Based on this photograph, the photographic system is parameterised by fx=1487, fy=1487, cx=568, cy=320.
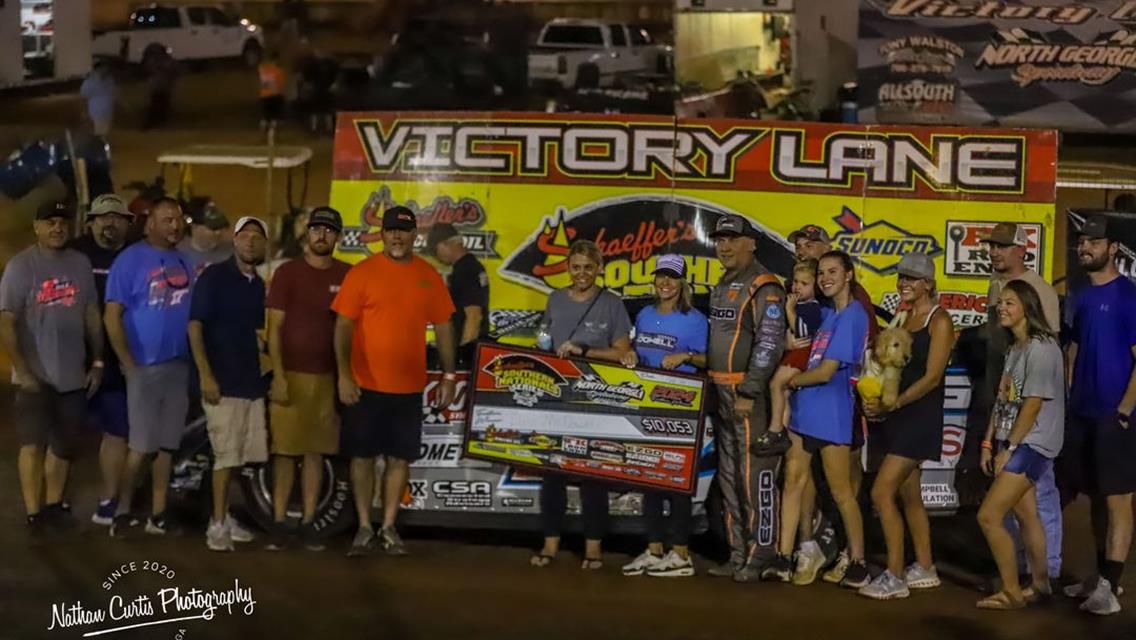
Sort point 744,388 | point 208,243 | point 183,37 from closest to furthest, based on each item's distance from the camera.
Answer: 1. point 744,388
2. point 208,243
3. point 183,37

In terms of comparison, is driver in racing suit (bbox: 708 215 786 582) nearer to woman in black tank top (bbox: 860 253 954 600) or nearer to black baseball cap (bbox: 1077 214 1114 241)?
woman in black tank top (bbox: 860 253 954 600)

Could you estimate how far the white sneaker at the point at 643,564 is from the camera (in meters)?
8.48

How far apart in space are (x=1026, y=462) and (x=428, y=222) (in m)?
4.38

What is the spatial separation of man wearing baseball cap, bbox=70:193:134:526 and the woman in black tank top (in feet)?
14.9

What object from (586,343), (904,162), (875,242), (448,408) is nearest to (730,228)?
(586,343)

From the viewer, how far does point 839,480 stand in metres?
8.21

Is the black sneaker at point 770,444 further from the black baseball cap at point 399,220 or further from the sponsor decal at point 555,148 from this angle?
the black baseball cap at point 399,220

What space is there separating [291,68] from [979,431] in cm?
1899

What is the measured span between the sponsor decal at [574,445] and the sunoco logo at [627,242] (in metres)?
1.57

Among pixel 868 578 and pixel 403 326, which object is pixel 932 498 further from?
pixel 403 326

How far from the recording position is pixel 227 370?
8742 millimetres

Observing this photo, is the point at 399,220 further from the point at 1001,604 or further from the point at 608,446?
the point at 1001,604

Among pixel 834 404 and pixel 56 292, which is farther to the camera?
pixel 56 292

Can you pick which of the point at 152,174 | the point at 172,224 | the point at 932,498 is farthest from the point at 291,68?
the point at 932,498
